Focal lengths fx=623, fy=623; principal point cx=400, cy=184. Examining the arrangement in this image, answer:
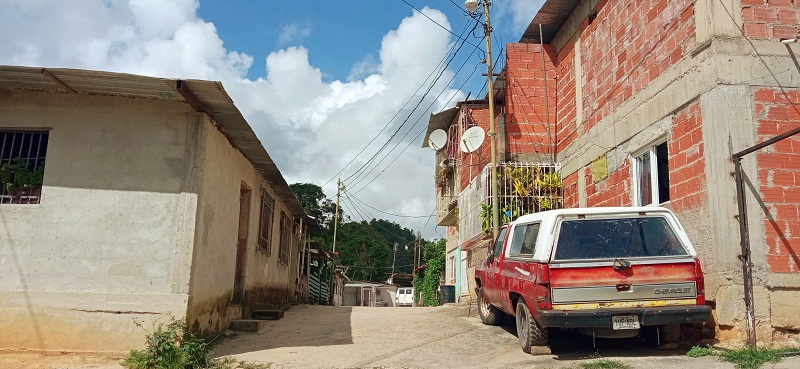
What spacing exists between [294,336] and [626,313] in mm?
5556

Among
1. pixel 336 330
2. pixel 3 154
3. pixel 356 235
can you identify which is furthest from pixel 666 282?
pixel 356 235

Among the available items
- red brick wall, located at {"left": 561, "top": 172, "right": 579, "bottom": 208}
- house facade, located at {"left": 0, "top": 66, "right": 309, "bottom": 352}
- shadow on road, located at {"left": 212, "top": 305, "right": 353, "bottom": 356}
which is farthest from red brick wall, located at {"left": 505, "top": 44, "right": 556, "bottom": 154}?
house facade, located at {"left": 0, "top": 66, "right": 309, "bottom": 352}

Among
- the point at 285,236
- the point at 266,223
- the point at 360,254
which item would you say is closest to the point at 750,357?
the point at 266,223

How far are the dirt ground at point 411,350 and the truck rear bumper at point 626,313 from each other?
46 cm

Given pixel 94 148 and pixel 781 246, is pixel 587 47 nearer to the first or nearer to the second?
pixel 781 246

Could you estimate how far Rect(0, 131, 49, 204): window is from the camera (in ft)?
28.2

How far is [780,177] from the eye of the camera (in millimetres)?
7734

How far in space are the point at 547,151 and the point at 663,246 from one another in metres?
7.62

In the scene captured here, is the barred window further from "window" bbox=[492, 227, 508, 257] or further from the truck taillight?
the truck taillight

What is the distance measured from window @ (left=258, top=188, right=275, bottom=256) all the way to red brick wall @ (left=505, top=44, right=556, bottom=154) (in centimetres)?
592

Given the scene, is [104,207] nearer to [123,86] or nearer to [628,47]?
[123,86]

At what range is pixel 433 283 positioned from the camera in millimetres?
30656

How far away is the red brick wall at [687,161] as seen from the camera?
26.7ft

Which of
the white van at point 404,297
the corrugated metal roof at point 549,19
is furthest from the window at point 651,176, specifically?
the white van at point 404,297
